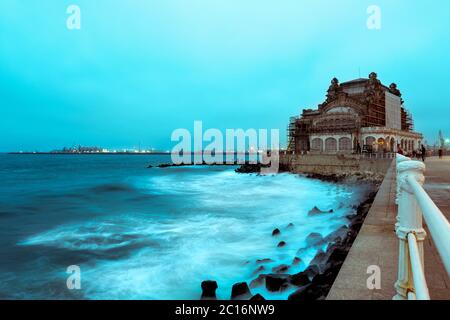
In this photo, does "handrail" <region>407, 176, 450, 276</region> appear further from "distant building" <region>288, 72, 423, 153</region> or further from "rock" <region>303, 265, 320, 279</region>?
"distant building" <region>288, 72, 423, 153</region>

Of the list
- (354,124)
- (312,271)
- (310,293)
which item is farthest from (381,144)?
(310,293)

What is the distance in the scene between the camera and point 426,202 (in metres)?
1.70

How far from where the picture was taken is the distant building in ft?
136

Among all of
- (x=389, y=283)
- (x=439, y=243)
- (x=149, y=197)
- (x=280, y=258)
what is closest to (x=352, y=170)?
(x=149, y=197)

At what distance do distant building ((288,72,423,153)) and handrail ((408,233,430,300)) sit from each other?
135 ft

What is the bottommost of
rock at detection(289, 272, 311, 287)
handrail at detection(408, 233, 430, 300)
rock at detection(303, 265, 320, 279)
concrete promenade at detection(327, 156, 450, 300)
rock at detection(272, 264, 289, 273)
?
rock at detection(272, 264, 289, 273)

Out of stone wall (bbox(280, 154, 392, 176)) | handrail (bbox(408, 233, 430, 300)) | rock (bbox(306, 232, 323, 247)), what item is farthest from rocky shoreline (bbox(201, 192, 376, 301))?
stone wall (bbox(280, 154, 392, 176))

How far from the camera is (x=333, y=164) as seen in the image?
36031mm

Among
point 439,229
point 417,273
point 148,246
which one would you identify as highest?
point 439,229

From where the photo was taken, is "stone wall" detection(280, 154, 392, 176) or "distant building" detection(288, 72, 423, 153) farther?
"distant building" detection(288, 72, 423, 153)

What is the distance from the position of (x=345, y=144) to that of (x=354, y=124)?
3.13 m

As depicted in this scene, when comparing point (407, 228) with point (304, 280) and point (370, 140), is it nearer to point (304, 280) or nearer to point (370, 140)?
point (304, 280)
